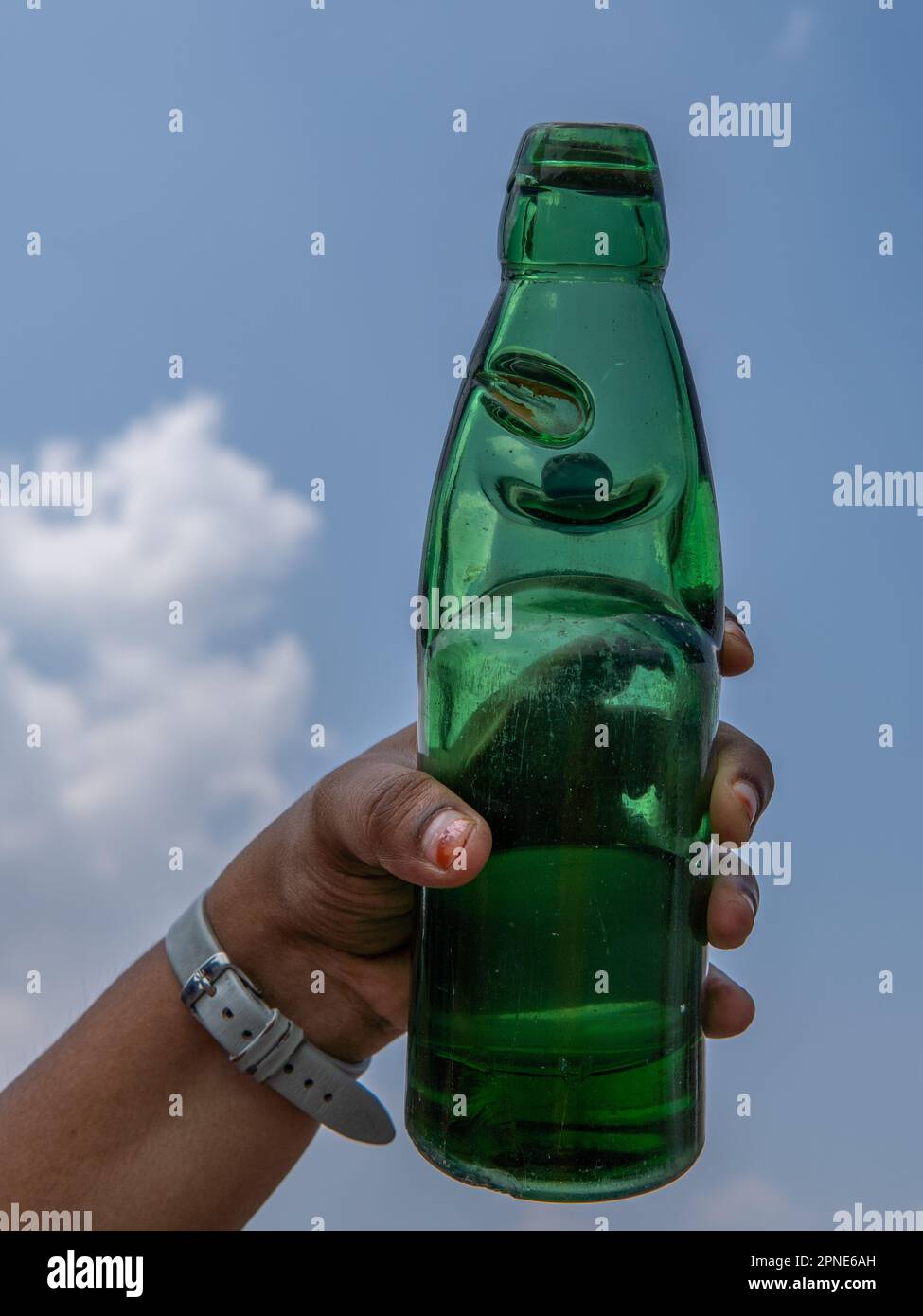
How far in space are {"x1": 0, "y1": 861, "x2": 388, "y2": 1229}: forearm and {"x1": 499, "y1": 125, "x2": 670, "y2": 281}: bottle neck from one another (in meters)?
0.79

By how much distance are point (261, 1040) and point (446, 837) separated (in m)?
0.49

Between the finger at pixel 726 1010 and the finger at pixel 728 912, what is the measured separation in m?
0.16

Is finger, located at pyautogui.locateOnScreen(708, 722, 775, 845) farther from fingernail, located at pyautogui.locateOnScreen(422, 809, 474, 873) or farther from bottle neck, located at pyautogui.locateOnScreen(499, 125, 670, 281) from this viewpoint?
bottle neck, located at pyautogui.locateOnScreen(499, 125, 670, 281)

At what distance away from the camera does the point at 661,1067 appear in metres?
1.25

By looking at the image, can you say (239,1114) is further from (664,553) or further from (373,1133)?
(664,553)

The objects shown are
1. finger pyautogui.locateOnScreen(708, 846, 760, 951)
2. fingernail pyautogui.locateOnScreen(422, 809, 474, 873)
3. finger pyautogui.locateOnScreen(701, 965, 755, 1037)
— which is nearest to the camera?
fingernail pyautogui.locateOnScreen(422, 809, 474, 873)

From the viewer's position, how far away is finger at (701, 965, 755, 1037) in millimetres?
1509

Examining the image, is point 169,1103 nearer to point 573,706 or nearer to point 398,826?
point 398,826

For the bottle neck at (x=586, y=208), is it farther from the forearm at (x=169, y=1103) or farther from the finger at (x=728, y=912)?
the forearm at (x=169, y=1103)

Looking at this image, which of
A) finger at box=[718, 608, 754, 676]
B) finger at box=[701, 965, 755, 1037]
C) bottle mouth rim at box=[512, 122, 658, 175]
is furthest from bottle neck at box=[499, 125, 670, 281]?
finger at box=[701, 965, 755, 1037]

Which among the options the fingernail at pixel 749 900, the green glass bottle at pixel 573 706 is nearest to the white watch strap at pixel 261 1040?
the green glass bottle at pixel 573 706

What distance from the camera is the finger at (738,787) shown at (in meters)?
1.36

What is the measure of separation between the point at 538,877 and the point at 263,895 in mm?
499

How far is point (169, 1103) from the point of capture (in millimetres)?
1597
